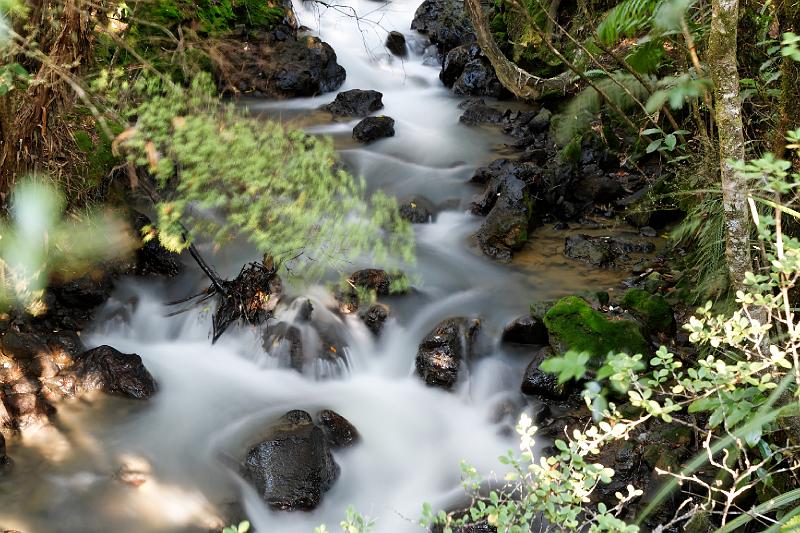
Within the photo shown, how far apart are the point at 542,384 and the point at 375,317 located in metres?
1.62

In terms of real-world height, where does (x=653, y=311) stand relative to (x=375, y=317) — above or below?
above

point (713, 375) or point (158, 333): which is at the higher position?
point (713, 375)

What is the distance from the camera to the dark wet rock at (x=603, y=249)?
6.57 metres

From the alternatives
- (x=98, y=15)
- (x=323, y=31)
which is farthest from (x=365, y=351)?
(x=323, y=31)

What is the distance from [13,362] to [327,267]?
2.63 meters

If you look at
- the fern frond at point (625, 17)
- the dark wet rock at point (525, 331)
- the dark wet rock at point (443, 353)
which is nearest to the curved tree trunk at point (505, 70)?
the fern frond at point (625, 17)

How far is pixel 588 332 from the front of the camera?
5.01m

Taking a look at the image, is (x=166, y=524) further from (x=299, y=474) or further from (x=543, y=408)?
(x=543, y=408)

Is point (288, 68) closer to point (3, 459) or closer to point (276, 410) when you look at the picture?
point (276, 410)

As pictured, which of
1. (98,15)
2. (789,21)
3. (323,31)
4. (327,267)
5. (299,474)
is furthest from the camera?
(323,31)

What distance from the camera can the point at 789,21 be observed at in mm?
3748

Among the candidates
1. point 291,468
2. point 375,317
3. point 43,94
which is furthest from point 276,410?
point 43,94

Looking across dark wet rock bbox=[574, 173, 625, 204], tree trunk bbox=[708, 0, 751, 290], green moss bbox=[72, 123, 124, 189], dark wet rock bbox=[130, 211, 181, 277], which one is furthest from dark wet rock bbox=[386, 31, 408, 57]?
tree trunk bbox=[708, 0, 751, 290]

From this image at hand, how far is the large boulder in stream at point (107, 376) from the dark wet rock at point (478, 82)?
8.02 meters
